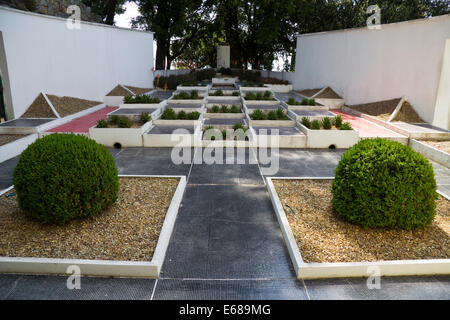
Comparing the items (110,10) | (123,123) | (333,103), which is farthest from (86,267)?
(110,10)

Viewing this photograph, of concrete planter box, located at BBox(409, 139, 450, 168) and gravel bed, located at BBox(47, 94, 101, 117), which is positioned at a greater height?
gravel bed, located at BBox(47, 94, 101, 117)

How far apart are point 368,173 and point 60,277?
14.5ft

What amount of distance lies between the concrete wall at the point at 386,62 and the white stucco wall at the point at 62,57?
473 inches

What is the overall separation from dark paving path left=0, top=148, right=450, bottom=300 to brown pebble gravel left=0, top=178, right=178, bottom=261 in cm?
34

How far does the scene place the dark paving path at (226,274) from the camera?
371 cm

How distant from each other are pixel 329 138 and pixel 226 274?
7269 millimetres

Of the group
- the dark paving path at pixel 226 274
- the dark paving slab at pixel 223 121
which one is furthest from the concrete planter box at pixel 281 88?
the dark paving path at pixel 226 274

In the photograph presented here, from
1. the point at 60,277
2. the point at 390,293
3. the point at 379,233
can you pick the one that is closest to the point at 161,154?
the point at 60,277

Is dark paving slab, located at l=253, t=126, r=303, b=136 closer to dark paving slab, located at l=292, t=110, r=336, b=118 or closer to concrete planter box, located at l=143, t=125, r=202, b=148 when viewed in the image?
dark paving slab, located at l=292, t=110, r=336, b=118

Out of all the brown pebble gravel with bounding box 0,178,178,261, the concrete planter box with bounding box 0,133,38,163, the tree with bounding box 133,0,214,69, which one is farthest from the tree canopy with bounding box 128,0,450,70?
the brown pebble gravel with bounding box 0,178,178,261

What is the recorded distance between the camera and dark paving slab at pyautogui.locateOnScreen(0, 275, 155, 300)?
3.62 meters

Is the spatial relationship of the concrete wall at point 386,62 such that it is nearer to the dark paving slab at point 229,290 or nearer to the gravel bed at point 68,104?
the dark paving slab at point 229,290

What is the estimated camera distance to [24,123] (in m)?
A: 11.0
